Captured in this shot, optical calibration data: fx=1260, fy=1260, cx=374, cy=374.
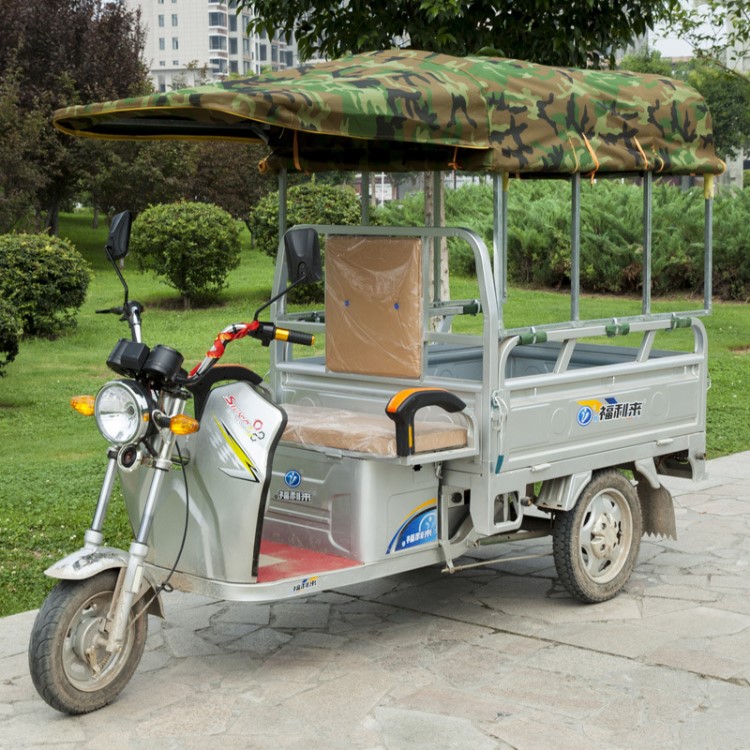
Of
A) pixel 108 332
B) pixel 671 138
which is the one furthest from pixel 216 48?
pixel 671 138

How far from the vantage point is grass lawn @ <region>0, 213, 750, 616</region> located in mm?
6477

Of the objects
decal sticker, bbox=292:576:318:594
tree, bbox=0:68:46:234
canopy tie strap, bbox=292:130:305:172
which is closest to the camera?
decal sticker, bbox=292:576:318:594

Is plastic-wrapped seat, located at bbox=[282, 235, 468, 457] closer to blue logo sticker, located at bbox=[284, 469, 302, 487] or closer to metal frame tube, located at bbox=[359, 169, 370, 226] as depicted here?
blue logo sticker, located at bbox=[284, 469, 302, 487]

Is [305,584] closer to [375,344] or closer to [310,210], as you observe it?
[375,344]

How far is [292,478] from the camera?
509cm

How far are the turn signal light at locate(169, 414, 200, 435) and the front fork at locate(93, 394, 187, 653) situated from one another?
5 centimetres

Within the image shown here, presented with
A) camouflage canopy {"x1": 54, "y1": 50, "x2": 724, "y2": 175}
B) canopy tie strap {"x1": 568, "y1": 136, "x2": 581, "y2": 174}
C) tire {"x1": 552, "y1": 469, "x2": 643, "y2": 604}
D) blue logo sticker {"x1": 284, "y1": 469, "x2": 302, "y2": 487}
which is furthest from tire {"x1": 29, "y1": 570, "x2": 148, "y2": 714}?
canopy tie strap {"x1": 568, "y1": 136, "x2": 581, "y2": 174}

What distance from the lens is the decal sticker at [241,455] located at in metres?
4.43

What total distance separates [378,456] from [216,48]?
12207 centimetres

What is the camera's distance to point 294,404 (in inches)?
227

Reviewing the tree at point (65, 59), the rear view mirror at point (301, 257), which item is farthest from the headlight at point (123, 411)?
the tree at point (65, 59)

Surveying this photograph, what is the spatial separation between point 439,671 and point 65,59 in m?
24.8

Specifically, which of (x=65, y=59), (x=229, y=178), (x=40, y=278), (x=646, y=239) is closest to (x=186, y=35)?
(x=229, y=178)

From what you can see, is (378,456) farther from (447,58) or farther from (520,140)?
(447,58)
